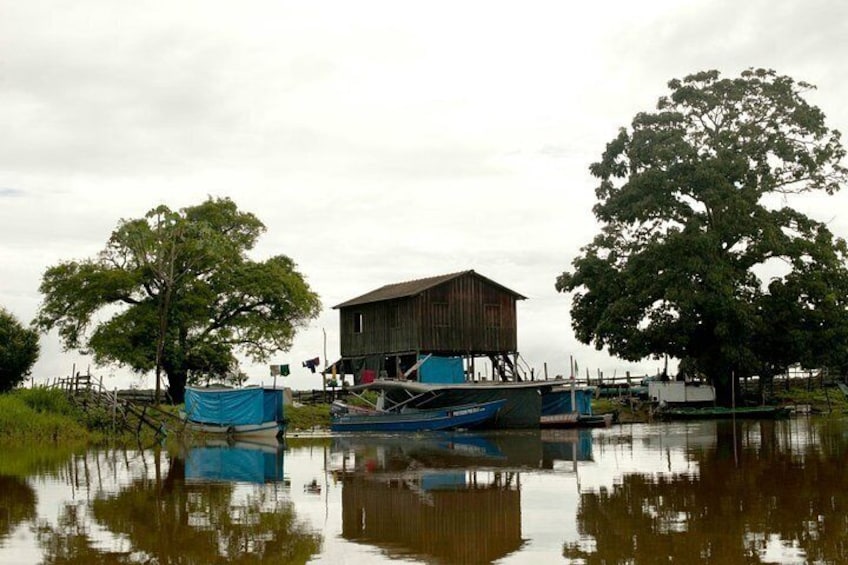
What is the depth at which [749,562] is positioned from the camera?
39.1ft

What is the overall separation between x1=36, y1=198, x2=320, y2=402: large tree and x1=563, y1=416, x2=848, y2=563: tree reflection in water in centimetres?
3456

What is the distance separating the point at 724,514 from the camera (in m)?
15.8

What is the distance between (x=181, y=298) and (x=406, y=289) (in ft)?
40.4

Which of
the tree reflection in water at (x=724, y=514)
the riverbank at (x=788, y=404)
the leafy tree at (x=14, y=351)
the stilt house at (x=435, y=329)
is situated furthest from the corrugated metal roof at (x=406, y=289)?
the tree reflection in water at (x=724, y=514)

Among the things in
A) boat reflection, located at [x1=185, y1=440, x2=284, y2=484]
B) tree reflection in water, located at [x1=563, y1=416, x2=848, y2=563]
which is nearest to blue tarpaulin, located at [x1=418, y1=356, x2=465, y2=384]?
boat reflection, located at [x1=185, y1=440, x2=284, y2=484]

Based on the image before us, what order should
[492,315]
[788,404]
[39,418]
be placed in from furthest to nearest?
[788,404]
[492,315]
[39,418]

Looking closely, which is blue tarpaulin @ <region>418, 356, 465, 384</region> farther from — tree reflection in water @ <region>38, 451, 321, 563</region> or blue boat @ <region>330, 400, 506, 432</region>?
tree reflection in water @ <region>38, 451, 321, 563</region>

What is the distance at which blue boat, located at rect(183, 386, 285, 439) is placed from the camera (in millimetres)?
41406

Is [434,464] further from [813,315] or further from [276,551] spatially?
[813,315]

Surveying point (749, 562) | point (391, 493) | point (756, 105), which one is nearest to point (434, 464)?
point (391, 493)

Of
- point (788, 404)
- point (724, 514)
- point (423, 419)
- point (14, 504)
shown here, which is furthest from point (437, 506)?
point (788, 404)

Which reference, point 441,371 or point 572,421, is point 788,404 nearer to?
point 572,421

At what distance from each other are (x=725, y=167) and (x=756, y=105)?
475cm

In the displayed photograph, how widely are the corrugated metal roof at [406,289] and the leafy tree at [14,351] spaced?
Result: 18.2m
